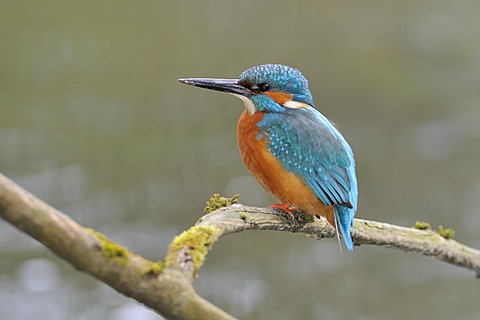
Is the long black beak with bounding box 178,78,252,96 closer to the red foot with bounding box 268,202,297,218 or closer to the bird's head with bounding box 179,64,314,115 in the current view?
the bird's head with bounding box 179,64,314,115

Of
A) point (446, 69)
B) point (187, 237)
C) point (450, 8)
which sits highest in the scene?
point (450, 8)

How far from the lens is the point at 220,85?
2854 mm

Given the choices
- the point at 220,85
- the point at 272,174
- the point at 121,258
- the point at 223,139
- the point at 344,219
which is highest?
the point at 223,139

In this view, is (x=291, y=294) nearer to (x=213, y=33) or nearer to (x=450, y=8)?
(x=213, y=33)

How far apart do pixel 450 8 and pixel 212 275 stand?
574 cm

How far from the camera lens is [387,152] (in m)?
6.72

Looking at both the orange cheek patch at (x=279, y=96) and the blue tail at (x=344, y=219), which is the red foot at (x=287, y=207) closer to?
the blue tail at (x=344, y=219)

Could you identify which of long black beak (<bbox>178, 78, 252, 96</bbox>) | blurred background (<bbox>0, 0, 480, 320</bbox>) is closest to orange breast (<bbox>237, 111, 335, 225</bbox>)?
long black beak (<bbox>178, 78, 252, 96</bbox>)

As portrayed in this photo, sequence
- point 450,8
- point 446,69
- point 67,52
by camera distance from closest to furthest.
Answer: point 67,52 → point 446,69 → point 450,8

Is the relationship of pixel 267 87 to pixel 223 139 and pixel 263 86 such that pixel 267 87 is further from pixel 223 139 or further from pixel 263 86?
pixel 223 139

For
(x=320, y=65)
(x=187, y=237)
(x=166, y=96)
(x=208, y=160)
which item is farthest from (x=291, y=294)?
(x=187, y=237)

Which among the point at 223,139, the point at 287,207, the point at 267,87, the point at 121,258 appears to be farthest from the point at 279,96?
the point at 223,139

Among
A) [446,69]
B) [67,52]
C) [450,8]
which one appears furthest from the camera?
[450,8]

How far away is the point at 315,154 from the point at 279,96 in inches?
11.5
